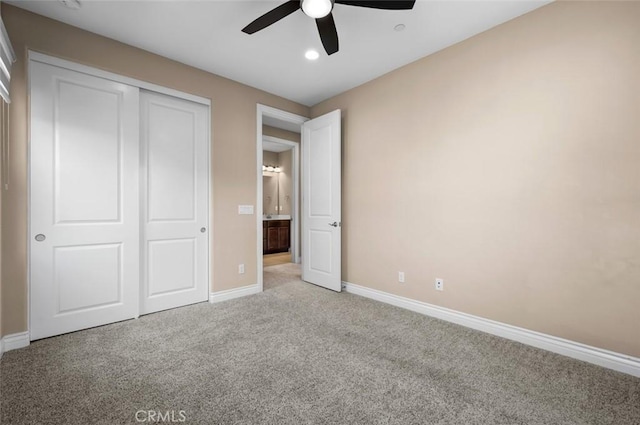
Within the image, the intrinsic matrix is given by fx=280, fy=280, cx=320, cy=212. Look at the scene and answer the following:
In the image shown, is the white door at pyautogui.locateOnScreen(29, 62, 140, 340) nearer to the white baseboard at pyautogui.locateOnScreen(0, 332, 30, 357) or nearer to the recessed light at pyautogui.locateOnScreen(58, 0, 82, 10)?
the white baseboard at pyautogui.locateOnScreen(0, 332, 30, 357)

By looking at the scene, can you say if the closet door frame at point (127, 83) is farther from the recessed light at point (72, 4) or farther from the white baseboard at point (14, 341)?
the recessed light at point (72, 4)

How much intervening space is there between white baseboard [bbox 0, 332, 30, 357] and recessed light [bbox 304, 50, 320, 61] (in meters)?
3.52

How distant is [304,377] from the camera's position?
185 cm

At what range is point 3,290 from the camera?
216 centimetres

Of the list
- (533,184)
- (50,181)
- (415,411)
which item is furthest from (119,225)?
(533,184)

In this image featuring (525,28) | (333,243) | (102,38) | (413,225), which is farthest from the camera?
(333,243)

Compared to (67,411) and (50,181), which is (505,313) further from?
(50,181)

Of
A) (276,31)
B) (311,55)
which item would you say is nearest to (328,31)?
(276,31)

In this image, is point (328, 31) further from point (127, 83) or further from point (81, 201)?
point (81, 201)

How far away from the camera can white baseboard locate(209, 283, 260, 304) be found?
333cm

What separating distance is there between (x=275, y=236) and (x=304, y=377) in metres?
5.11

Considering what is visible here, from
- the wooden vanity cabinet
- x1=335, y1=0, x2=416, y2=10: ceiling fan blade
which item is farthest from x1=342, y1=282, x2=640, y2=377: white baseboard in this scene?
the wooden vanity cabinet

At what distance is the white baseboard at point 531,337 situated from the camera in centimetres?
192

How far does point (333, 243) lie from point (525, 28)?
2.90 m
